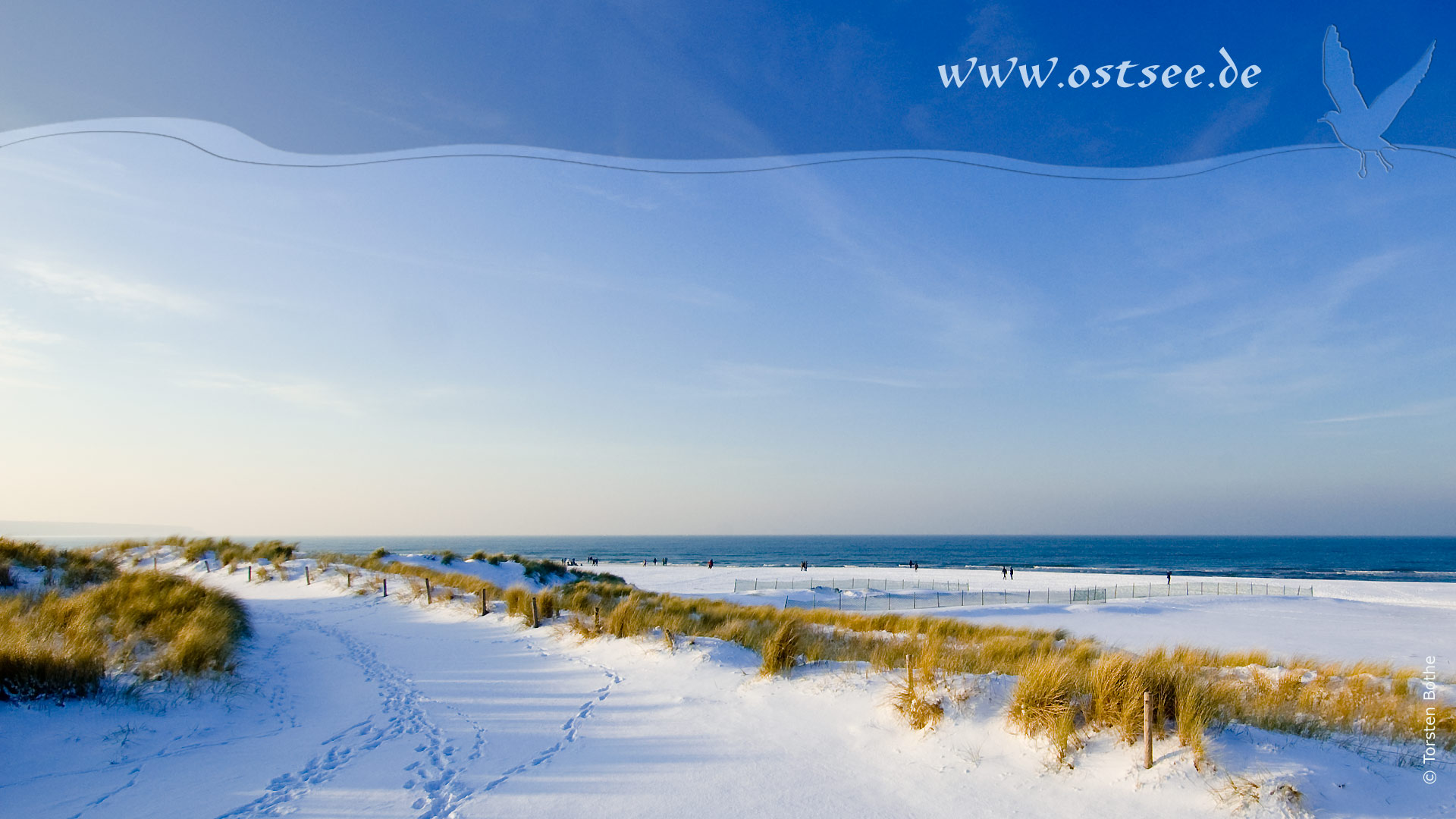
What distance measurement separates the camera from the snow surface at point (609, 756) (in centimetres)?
539

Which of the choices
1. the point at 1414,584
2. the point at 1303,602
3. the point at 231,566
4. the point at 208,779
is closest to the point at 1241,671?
the point at 208,779

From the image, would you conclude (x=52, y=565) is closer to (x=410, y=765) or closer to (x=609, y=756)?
(x=410, y=765)

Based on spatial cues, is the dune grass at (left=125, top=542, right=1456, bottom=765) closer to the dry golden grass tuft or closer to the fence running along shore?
the dry golden grass tuft

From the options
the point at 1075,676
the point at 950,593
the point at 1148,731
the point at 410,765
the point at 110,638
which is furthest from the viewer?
the point at 950,593

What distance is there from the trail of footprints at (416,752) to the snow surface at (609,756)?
3 cm

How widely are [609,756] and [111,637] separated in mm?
7537

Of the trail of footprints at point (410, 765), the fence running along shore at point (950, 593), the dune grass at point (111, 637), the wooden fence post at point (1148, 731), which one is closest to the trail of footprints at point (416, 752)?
the trail of footprints at point (410, 765)

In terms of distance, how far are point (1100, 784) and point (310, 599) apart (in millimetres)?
22937

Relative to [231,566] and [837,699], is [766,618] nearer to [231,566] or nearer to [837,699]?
[837,699]

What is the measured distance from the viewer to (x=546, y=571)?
3300cm

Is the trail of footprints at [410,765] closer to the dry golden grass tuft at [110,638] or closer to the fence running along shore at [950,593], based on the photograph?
the dry golden grass tuft at [110,638]

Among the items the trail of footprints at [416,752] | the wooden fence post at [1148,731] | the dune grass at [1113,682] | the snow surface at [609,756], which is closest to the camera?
the snow surface at [609,756]

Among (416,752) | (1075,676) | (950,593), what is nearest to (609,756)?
(416,752)

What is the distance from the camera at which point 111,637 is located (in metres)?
8.97
